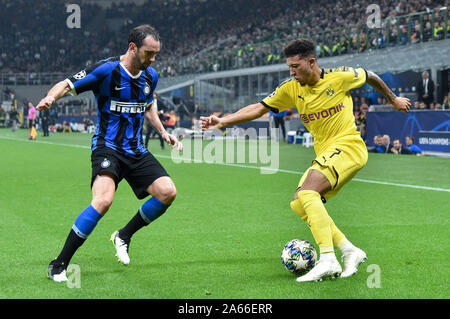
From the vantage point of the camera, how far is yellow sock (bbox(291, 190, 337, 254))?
5.62m

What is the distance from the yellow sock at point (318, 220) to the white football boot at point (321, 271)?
0.38 ft

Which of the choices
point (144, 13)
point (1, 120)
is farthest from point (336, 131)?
point (144, 13)

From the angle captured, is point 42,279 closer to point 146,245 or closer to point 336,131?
point 146,245

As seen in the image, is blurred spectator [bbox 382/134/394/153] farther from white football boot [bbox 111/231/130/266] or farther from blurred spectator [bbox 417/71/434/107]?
white football boot [bbox 111/231/130/266]

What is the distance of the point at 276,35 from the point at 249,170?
29.1m

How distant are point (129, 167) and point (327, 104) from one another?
1.89 meters

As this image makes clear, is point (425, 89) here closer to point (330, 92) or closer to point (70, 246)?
point (330, 92)

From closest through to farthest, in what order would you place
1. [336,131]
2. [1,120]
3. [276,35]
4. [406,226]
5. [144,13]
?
[336,131], [406,226], [276,35], [1,120], [144,13]

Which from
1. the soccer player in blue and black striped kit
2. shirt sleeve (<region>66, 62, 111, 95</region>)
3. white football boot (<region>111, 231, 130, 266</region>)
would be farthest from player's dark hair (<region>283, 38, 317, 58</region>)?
white football boot (<region>111, 231, 130, 266</region>)

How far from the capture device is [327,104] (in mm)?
6070

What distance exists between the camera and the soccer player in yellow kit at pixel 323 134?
567 centimetres

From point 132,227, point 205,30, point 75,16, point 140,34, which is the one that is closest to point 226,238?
point 132,227

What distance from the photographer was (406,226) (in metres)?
8.41
